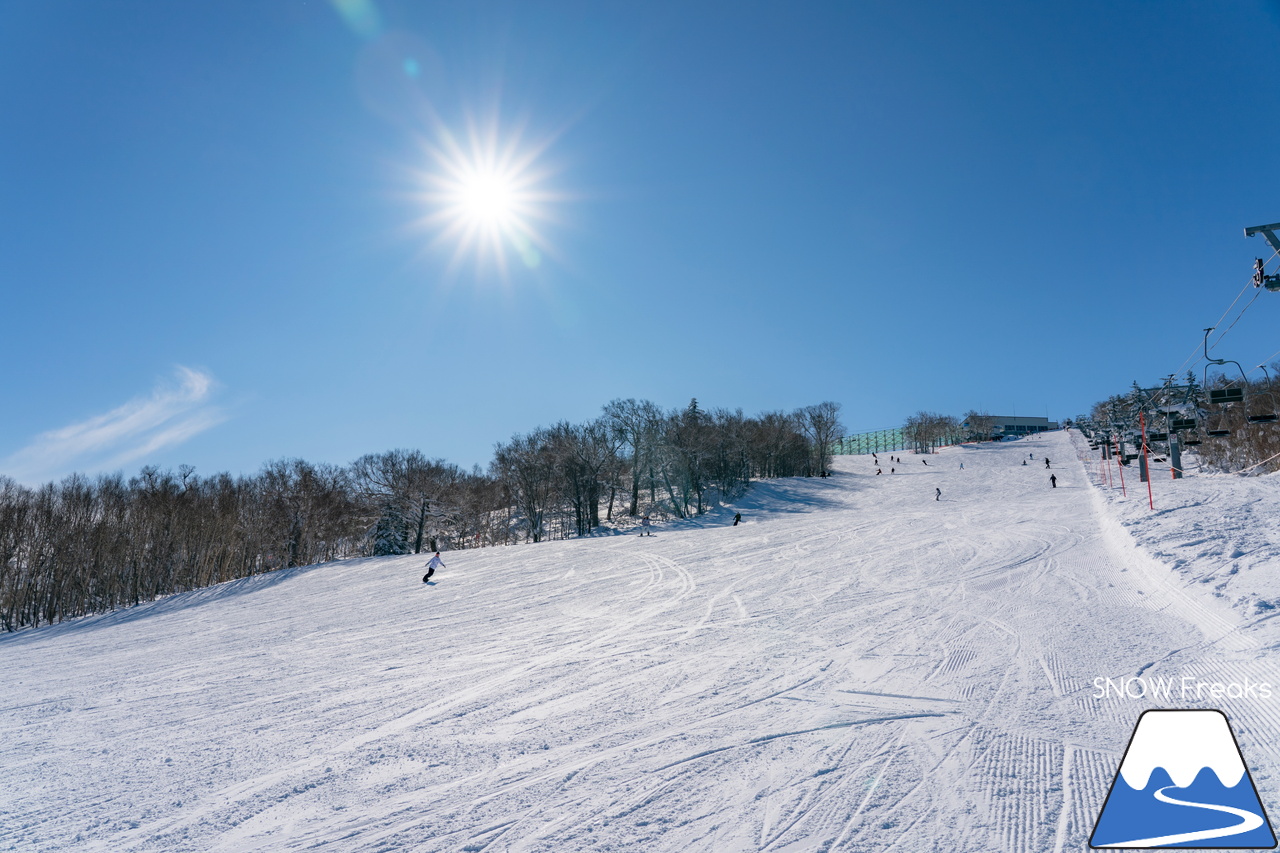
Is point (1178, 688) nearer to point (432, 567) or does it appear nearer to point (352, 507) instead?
point (432, 567)

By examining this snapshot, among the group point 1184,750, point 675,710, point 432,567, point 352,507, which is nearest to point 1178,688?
point 1184,750

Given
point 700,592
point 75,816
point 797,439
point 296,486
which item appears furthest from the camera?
point 797,439

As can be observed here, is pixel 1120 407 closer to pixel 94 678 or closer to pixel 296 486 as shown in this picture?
pixel 94 678

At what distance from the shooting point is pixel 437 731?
231 inches

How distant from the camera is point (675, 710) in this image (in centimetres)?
595

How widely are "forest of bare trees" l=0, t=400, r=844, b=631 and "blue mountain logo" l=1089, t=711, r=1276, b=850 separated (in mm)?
34283

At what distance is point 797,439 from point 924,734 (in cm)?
7375

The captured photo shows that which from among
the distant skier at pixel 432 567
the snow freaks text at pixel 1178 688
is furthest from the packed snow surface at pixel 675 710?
the distant skier at pixel 432 567

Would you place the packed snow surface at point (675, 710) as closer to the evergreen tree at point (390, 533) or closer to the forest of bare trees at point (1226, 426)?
the forest of bare trees at point (1226, 426)

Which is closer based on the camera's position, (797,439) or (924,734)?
(924,734)

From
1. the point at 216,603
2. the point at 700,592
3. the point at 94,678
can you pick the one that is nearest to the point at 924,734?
the point at 700,592

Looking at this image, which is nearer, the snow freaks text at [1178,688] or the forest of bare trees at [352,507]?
the snow freaks text at [1178,688]

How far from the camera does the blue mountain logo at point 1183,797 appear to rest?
3.38 meters

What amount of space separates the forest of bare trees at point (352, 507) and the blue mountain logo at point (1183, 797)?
34.3 metres
